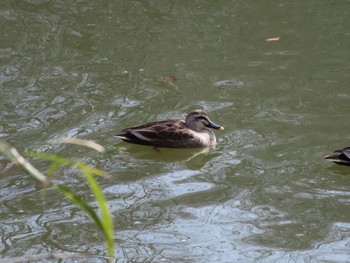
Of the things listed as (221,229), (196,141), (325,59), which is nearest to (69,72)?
(196,141)

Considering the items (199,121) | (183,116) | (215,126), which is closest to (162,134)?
(199,121)

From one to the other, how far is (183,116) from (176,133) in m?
0.76

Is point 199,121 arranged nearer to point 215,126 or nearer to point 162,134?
point 215,126

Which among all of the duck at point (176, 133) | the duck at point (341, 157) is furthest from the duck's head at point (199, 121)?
the duck at point (341, 157)

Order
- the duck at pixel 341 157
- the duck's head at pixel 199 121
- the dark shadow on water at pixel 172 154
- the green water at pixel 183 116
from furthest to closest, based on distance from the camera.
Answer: the duck's head at pixel 199 121, the dark shadow on water at pixel 172 154, the duck at pixel 341 157, the green water at pixel 183 116

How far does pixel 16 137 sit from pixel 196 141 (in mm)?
1827

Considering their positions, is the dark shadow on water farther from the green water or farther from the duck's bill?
the duck's bill

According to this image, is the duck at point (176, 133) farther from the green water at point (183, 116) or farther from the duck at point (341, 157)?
the duck at point (341, 157)

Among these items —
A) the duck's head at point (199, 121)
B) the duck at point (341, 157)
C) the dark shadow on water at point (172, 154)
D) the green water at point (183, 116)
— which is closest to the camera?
the green water at point (183, 116)

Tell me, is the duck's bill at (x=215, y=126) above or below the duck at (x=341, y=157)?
below

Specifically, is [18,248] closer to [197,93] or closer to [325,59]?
[197,93]

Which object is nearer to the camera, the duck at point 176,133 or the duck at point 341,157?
the duck at point 341,157

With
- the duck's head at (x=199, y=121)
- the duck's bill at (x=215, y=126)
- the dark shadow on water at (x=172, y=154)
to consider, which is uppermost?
the duck's head at (x=199, y=121)

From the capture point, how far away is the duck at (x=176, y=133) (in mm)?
8012
